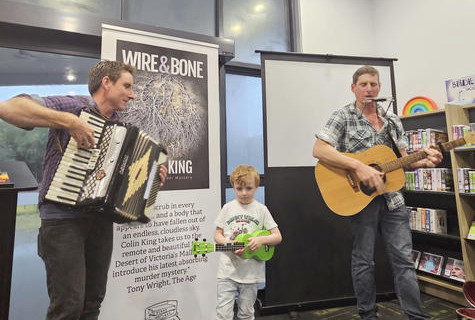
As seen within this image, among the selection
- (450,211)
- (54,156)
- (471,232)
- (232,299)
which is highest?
(54,156)

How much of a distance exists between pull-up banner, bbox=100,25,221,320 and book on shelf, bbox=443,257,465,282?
2.06 m

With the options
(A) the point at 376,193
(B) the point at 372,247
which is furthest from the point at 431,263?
(A) the point at 376,193

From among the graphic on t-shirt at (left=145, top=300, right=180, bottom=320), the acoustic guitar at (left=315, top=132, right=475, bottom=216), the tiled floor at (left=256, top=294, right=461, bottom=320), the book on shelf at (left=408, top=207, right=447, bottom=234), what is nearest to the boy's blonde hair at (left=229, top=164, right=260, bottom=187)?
the acoustic guitar at (left=315, top=132, right=475, bottom=216)

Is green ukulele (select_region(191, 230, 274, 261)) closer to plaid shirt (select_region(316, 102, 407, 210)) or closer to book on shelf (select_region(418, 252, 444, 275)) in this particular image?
plaid shirt (select_region(316, 102, 407, 210))

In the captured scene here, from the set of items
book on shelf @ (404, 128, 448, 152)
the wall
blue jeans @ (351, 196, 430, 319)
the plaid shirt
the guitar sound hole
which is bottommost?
blue jeans @ (351, 196, 430, 319)

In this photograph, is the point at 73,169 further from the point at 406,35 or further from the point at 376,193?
the point at 406,35

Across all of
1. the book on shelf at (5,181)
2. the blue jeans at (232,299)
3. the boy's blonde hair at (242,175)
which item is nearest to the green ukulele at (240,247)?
the blue jeans at (232,299)

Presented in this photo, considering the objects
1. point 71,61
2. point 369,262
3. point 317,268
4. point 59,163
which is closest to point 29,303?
point 59,163

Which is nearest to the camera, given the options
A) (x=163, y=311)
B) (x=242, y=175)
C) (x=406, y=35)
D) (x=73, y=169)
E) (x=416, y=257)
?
(x=73, y=169)

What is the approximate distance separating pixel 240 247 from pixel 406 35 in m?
3.26

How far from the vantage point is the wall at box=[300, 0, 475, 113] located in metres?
2.81

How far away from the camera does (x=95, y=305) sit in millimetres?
1363

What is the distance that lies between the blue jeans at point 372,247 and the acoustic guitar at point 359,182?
0.08 metres

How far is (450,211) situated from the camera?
2.71 m
